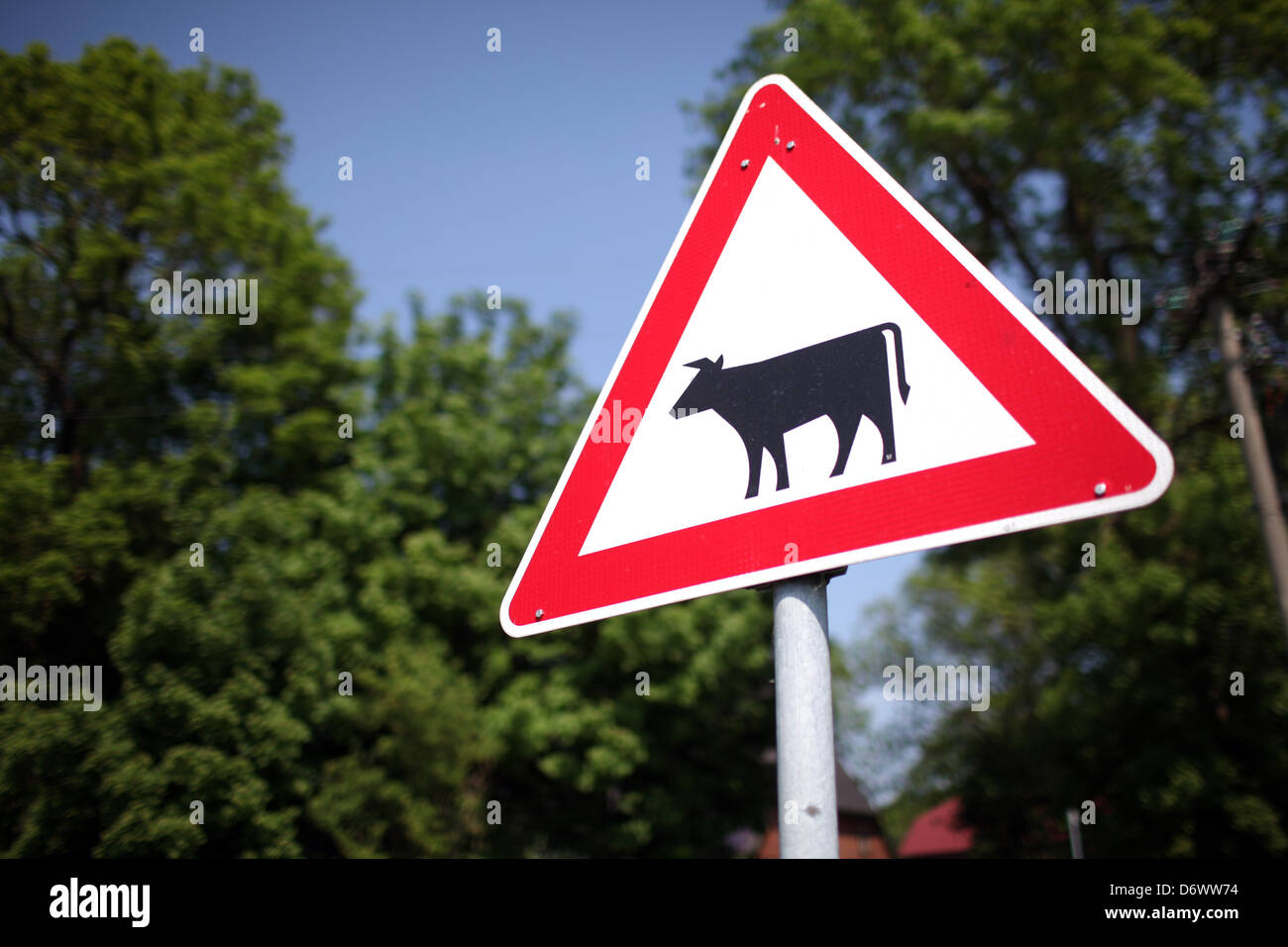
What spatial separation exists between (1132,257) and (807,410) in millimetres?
16184

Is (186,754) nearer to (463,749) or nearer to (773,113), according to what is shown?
(463,749)

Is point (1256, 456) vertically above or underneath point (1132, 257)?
underneath

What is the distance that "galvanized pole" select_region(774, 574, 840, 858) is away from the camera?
1.17m

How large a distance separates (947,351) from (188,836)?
11.1 m

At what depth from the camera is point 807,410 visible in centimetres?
141

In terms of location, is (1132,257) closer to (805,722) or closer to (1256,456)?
(1256,456)

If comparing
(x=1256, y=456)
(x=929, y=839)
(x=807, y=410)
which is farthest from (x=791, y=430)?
(x=929, y=839)

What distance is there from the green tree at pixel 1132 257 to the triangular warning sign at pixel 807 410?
38.9 ft

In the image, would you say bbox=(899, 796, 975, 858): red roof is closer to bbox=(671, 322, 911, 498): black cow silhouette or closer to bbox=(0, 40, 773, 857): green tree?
bbox=(0, 40, 773, 857): green tree

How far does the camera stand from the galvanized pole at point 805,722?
1173mm

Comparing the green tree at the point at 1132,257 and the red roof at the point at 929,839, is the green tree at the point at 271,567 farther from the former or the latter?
the red roof at the point at 929,839

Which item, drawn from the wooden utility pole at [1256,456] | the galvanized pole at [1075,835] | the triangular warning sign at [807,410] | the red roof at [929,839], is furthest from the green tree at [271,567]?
the red roof at [929,839]

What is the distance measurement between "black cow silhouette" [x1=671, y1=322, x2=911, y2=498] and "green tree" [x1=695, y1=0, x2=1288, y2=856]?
12002 mm

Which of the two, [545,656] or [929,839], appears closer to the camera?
[545,656]
